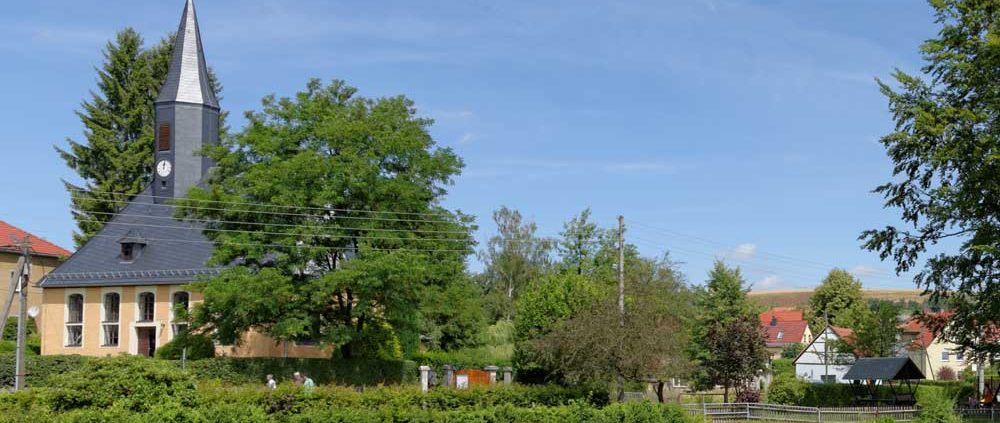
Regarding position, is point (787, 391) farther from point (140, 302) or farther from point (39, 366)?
point (140, 302)

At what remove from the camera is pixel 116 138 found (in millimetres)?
64188

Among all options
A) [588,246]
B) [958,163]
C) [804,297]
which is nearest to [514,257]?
[588,246]

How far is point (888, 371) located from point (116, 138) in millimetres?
47293

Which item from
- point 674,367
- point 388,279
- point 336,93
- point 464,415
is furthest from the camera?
point 336,93

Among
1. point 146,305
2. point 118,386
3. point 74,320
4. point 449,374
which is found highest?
point 146,305

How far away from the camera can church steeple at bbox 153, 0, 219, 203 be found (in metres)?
57.3

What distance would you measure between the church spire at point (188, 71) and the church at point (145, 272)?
0.08m

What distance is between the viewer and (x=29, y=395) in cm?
2025

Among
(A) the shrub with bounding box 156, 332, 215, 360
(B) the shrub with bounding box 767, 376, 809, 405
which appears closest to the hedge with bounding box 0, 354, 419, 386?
(A) the shrub with bounding box 156, 332, 215, 360

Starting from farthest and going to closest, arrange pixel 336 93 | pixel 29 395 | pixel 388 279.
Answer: pixel 336 93
pixel 388 279
pixel 29 395

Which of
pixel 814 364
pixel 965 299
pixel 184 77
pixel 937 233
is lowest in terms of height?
pixel 814 364

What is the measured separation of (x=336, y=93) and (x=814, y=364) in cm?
4140

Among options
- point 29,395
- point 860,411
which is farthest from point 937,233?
point 29,395

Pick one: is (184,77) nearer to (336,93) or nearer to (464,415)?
(336,93)
